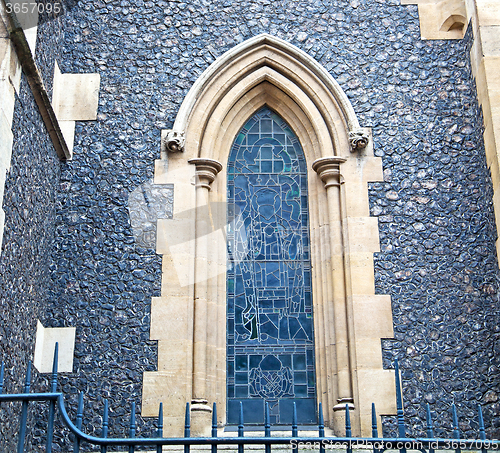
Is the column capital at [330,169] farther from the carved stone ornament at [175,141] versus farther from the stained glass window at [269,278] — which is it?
the carved stone ornament at [175,141]

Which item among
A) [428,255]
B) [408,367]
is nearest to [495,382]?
[408,367]

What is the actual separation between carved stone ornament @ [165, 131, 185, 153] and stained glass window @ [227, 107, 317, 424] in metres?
0.67

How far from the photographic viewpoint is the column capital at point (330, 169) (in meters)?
7.34

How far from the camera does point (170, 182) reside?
7.28m

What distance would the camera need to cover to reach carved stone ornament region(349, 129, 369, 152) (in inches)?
288

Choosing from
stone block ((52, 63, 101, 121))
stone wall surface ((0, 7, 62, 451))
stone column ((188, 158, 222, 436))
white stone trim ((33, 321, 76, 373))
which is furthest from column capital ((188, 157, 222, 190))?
white stone trim ((33, 321, 76, 373))

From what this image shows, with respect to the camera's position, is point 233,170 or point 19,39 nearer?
point 19,39

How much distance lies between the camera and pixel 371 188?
7.24 meters

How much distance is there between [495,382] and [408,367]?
772 millimetres

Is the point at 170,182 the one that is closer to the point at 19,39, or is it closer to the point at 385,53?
the point at 19,39

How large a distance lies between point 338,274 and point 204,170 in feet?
5.60

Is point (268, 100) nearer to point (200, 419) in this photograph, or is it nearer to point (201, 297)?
point (201, 297)

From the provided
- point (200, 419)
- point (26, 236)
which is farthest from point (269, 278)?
point (26, 236)

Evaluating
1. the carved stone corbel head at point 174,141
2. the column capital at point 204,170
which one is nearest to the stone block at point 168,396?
the column capital at point 204,170
